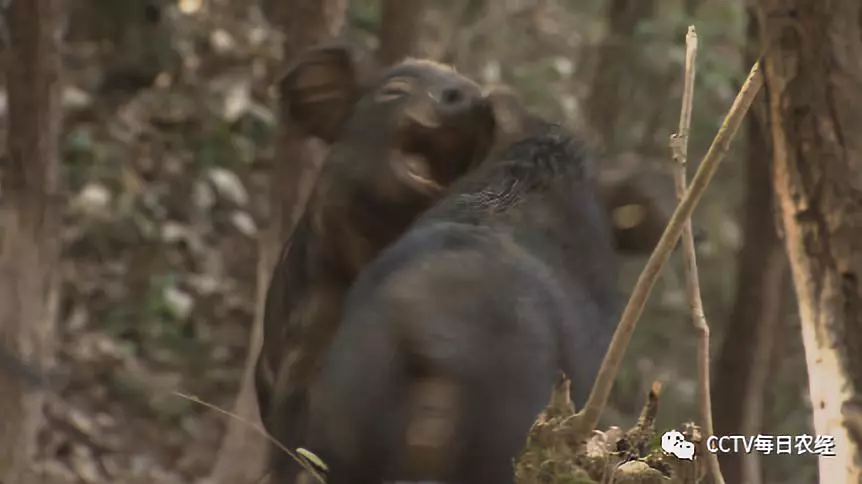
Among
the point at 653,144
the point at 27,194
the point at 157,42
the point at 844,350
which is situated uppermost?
the point at 157,42

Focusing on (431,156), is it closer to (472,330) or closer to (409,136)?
(409,136)

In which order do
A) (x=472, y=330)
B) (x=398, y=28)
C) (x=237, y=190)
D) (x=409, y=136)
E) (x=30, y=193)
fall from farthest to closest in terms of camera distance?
(x=237, y=190), (x=398, y=28), (x=30, y=193), (x=409, y=136), (x=472, y=330)

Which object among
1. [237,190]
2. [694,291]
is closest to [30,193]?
[694,291]

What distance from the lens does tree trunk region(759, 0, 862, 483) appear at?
842mm

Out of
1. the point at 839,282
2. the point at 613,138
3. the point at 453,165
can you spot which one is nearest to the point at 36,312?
the point at 453,165

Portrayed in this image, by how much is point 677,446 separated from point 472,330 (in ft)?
1.01

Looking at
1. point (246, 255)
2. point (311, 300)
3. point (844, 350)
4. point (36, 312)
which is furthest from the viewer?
point (246, 255)

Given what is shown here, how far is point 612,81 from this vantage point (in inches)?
77.5

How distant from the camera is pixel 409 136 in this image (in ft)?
3.55

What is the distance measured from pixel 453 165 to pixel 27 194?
2.07 feet

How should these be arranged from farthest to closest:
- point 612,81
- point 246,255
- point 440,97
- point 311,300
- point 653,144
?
point 246,255, point 612,81, point 653,144, point 311,300, point 440,97

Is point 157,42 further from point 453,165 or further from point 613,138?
point 453,165

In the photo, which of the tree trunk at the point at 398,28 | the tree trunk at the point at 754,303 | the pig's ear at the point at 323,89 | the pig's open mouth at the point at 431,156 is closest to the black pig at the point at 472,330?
the pig's open mouth at the point at 431,156

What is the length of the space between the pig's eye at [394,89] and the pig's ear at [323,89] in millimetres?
88
